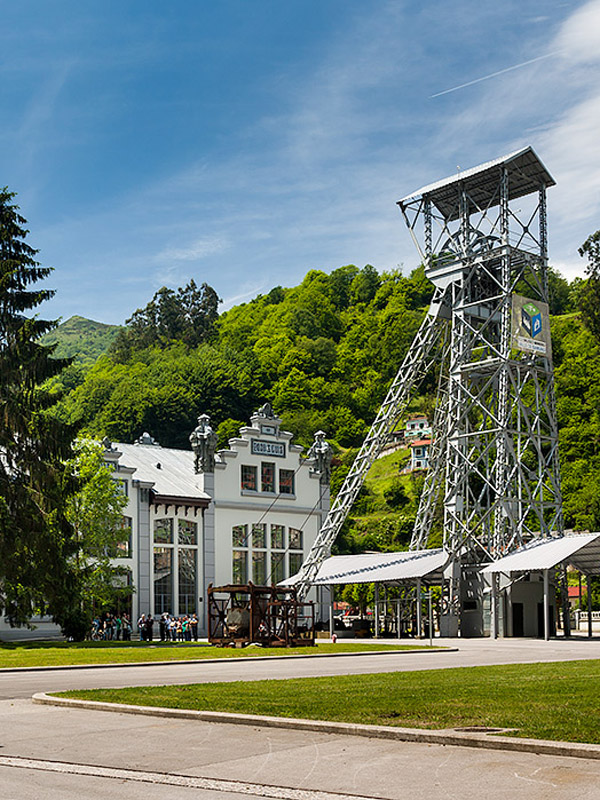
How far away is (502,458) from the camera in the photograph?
173 feet

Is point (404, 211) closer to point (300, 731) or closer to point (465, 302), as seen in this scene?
point (465, 302)

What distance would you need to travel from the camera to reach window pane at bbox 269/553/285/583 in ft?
218

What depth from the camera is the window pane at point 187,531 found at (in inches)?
2451

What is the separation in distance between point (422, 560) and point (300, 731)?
1603 inches

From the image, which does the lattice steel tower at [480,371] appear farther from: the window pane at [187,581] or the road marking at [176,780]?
the road marking at [176,780]

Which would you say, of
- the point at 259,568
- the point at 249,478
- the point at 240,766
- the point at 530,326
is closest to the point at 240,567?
the point at 259,568

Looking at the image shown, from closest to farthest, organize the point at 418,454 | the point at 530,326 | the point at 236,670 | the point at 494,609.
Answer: the point at 236,670 → the point at 494,609 → the point at 530,326 → the point at 418,454

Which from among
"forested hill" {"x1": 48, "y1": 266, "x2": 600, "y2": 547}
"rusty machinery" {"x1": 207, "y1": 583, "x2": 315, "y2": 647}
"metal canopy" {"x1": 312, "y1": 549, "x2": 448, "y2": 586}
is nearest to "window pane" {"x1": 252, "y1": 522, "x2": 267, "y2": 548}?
"metal canopy" {"x1": 312, "y1": 549, "x2": 448, "y2": 586}

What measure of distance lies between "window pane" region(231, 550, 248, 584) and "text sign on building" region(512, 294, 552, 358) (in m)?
22.6

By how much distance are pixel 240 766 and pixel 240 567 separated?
55.5 m

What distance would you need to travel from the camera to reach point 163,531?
61.4 meters

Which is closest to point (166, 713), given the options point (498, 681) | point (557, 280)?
point (498, 681)

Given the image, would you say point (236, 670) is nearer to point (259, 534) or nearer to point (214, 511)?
point (214, 511)

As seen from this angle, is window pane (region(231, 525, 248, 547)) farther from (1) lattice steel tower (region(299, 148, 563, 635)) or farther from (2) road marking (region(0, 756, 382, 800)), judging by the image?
(2) road marking (region(0, 756, 382, 800))
